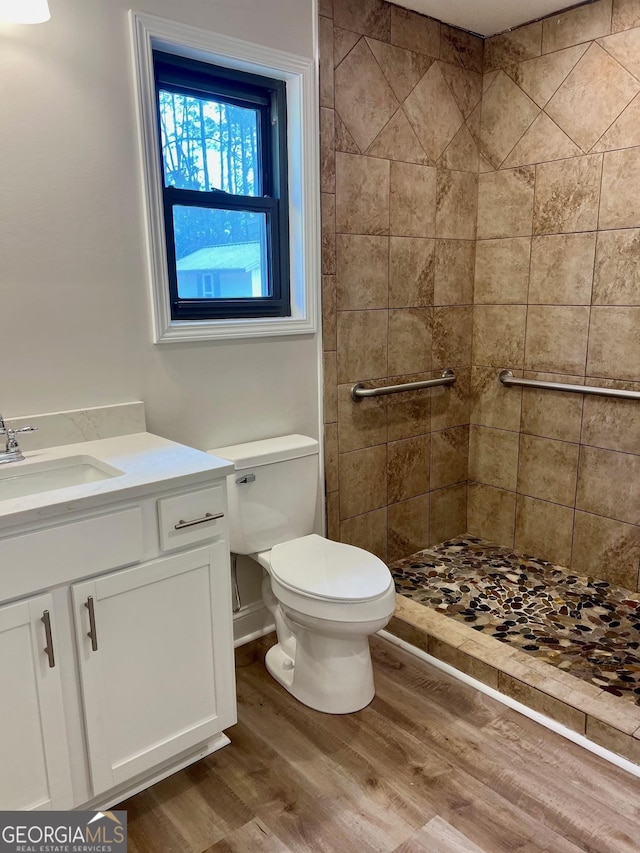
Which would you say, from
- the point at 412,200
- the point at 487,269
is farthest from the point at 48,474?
the point at 487,269

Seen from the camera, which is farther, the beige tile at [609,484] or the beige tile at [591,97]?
the beige tile at [609,484]

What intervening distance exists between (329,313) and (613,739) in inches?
65.9

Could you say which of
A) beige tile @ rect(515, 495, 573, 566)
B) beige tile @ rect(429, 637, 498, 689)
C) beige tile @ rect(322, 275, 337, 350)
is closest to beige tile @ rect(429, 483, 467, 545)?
beige tile @ rect(515, 495, 573, 566)

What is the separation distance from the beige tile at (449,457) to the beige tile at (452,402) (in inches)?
1.6

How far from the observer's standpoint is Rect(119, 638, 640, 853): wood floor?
1.54 metres

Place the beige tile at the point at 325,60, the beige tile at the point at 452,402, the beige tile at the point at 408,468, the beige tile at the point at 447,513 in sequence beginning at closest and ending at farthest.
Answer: the beige tile at the point at 325,60, the beige tile at the point at 408,468, the beige tile at the point at 452,402, the beige tile at the point at 447,513

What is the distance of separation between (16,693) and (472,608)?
1713 mm

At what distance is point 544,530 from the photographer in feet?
9.56

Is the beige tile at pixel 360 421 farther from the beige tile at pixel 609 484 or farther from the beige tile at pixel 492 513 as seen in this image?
the beige tile at pixel 609 484

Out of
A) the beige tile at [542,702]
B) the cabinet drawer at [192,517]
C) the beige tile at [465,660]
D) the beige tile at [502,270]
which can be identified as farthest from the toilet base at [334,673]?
the beige tile at [502,270]

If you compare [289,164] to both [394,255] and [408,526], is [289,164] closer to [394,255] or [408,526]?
[394,255]

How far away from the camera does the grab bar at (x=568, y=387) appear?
2.51 meters

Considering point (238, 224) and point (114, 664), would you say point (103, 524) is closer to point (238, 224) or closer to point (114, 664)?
point (114, 664)

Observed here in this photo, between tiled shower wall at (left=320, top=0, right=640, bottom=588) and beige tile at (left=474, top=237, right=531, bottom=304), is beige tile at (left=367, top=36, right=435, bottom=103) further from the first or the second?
beige tile at (left=474, top=237, right=531, bottom=304)
